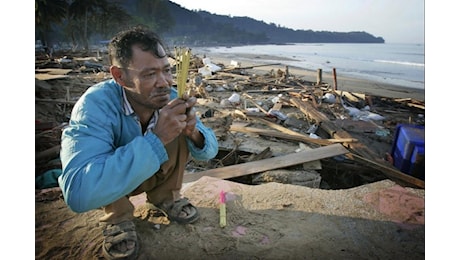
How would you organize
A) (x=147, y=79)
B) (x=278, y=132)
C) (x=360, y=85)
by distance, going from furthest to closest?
(x=360, y=85) → (x=278, y=132) → (x=147, y=79)

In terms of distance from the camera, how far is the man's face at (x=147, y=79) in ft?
3.62

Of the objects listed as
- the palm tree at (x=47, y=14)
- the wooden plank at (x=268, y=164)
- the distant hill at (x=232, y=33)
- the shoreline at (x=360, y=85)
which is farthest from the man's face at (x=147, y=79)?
the shoreline at (x=360, y=85)

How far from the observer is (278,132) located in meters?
3.07

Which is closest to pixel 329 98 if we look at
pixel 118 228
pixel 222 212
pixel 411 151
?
pixel 411 151

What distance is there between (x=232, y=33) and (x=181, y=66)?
23.8 inches

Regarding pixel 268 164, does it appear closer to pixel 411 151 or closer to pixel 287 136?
pixel 287 136

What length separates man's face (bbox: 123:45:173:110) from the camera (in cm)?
110

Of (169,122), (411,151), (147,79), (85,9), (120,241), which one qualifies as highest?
(85,9)

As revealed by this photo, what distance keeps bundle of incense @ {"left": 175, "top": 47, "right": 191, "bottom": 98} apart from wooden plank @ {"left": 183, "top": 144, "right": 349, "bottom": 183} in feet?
3.05

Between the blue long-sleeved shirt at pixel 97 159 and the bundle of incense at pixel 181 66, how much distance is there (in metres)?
0.29

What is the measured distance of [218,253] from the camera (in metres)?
1.33

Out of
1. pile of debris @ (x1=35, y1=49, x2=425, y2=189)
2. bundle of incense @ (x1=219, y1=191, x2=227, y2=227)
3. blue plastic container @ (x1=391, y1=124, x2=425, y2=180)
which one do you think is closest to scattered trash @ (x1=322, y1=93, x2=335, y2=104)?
pile of debris @ (x1=35, y1=49, x2=425, y2=189)
